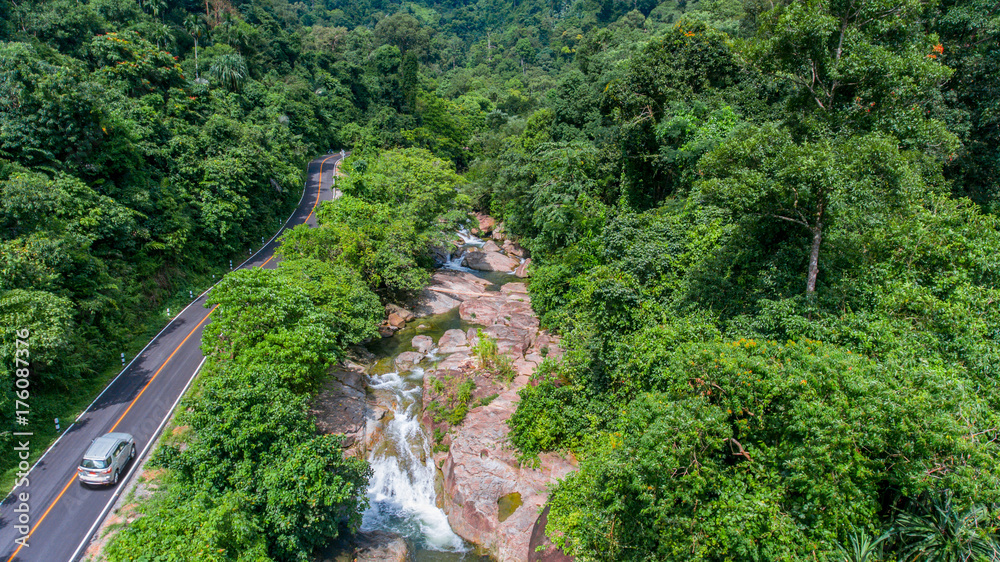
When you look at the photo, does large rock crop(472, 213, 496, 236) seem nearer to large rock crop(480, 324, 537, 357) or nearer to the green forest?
the green forest

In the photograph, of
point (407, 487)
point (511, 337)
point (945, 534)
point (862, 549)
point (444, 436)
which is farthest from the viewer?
point (511, 337)

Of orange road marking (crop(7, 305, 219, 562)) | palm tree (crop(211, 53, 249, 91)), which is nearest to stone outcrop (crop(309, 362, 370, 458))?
orange road marking (crop(7, 305, 219, 562))

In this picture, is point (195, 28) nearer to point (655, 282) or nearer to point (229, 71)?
point (229, 71)

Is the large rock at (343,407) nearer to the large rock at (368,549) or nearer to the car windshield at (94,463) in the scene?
the large rock at (368,549)

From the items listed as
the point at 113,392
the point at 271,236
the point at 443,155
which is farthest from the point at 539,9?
the point at 113,392

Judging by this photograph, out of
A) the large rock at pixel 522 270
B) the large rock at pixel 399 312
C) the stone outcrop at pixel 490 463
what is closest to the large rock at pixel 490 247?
the large rock at pixel 522 270

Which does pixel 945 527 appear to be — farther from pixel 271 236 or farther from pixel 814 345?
pixel 271 236

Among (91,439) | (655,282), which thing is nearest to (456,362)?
(655,282)
